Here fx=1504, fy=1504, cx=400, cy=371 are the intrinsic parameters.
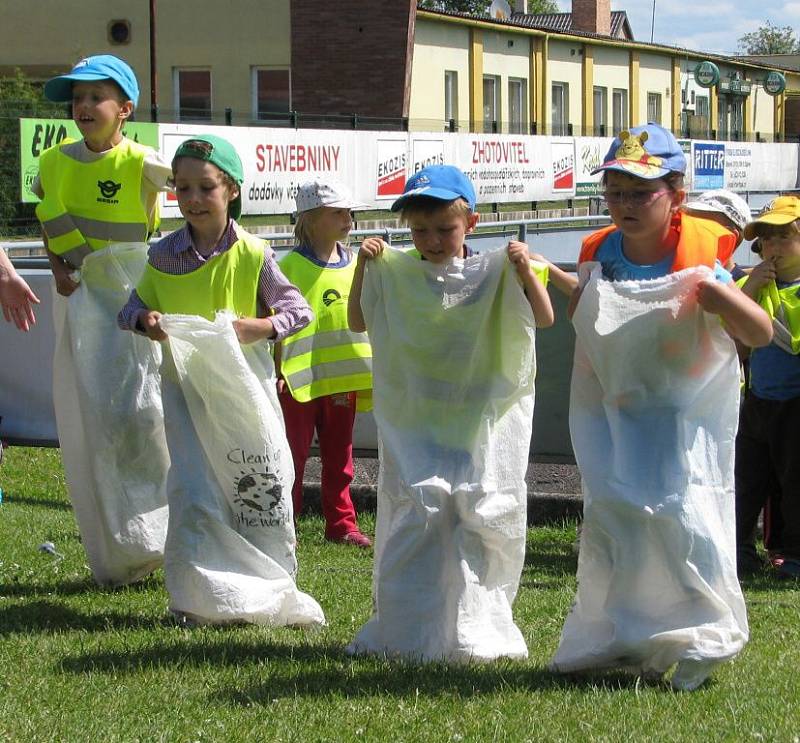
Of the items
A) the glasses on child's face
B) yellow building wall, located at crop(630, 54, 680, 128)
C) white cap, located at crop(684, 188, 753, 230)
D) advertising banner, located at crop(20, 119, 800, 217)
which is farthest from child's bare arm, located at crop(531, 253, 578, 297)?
yellow building wall, located at crop(630, 54, 680, 128)

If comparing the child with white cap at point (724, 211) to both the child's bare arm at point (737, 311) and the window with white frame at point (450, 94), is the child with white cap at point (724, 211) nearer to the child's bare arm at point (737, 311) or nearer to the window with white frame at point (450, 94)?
the child's bare arm at point (737, 311)

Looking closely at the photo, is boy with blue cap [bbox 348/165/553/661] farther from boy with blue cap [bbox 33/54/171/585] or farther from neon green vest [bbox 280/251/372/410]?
neon green vest [bbox 280/251/372/410]

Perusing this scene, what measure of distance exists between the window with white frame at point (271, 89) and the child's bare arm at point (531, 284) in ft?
132

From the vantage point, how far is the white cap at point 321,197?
25.9ft

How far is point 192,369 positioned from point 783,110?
7181cm

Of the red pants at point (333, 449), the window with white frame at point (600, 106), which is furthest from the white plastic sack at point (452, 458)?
the window with white frame at point (600, 106)

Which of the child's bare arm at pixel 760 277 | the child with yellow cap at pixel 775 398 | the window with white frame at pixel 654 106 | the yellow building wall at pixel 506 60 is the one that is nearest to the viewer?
the child's bare arm at pixel 760 277

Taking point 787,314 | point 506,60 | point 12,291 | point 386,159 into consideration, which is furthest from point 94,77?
point 506,60

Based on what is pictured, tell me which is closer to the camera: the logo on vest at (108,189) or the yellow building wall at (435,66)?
the logo on vest at (108,189)

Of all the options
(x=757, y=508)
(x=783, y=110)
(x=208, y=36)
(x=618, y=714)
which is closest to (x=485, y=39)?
(x=208, y=36)

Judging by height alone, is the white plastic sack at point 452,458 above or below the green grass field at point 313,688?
above

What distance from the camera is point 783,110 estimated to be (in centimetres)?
7356

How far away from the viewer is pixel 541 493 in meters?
9.23

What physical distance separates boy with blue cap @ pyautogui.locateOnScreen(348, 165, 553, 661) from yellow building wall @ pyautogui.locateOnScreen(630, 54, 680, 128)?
2032 inches
